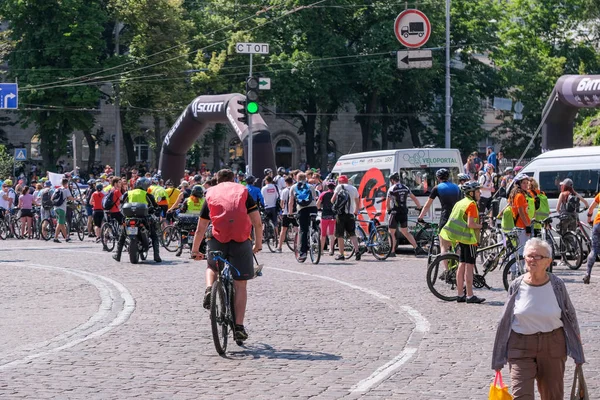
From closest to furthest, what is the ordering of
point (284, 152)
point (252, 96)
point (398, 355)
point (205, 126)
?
1. point (398, 355)
2. point (252, 96)
3. point (205, 126)
4. point (284, 152)

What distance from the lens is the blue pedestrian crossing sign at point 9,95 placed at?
43.9 metres

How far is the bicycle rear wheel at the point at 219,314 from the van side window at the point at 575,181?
13.7 m

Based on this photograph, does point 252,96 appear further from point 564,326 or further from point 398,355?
point 564,326

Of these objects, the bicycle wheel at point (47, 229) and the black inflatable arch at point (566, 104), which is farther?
the bicycle wheel at point (47, 229)

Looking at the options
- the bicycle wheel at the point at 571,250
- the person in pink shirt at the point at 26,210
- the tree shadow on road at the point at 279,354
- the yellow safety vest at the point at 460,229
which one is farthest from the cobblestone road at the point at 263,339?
the person in pink shirt at the point at 26,210

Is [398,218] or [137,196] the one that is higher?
[137,196]

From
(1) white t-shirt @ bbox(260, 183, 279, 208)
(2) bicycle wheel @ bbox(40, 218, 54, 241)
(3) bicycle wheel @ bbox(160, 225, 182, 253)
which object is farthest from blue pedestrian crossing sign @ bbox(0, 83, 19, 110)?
(1) white t-shirt @ bbox(260, 183, 279, 208)

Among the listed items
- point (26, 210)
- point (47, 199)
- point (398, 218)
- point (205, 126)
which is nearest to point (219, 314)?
point (398, 218)

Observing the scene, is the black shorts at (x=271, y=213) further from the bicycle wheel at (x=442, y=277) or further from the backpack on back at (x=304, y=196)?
the bicycle wheel at (x=442, y=277)

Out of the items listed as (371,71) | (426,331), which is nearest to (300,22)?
(371,71)

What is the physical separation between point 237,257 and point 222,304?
0.63 meters

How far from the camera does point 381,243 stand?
24.2 metres

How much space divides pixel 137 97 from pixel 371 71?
1203 cm

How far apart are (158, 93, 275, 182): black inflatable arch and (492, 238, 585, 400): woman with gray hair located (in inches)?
971
